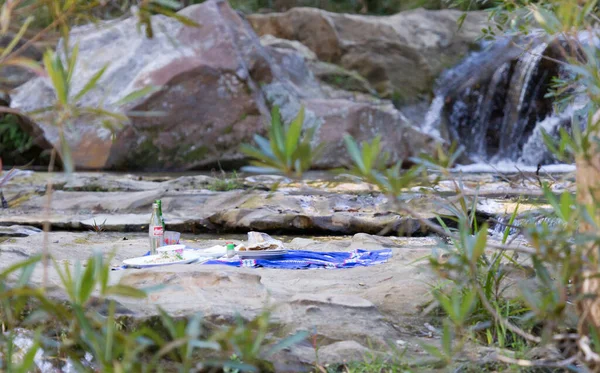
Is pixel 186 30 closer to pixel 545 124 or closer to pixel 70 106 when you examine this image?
pixel 545 124

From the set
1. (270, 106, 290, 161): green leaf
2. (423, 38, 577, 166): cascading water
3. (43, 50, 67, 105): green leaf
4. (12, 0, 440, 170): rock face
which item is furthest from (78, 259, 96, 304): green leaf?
(423, 38, 577, 166): cascading water

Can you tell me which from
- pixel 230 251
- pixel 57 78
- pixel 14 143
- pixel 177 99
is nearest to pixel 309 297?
pixel 230 251

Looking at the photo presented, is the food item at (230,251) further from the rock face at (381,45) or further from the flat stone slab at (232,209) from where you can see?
the rock face at (381,45)

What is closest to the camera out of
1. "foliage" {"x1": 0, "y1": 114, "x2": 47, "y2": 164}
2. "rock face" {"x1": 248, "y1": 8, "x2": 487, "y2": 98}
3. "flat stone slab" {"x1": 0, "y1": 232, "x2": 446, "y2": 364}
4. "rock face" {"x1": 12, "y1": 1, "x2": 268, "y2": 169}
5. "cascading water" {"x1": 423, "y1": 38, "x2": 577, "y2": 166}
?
"flat stone slab" {"x1": 0, "y1": 232, "x2": 446, "y2": 364}

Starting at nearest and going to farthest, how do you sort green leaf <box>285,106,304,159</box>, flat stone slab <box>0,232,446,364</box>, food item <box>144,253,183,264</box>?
green leaf <box>285,106,304,159</box> → flat stone slab <box>0,232,446,364</box> → food item <box>144,253,183,264</box>

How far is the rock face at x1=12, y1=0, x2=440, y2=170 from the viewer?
437 inches

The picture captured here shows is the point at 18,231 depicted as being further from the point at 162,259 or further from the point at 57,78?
the point at 57,78

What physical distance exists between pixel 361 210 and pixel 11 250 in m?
3.31

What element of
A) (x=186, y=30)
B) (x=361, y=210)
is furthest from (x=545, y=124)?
(x=361, y=210)

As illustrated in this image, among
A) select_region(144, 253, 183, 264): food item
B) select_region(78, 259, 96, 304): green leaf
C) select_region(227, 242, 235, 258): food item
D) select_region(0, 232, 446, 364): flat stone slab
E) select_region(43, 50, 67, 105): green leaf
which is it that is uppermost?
select_region(43, 50, 67, 105): green leaf

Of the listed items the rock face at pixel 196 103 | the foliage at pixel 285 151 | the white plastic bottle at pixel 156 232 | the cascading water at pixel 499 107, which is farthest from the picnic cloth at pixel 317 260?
the cascading water at pixel 499 107

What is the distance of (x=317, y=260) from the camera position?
14.9 feet

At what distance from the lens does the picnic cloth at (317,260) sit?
4383mm

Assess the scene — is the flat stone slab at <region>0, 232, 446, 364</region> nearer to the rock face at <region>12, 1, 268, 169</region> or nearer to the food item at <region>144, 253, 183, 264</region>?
the food item at <region>144, 253, 183, 264</region>
